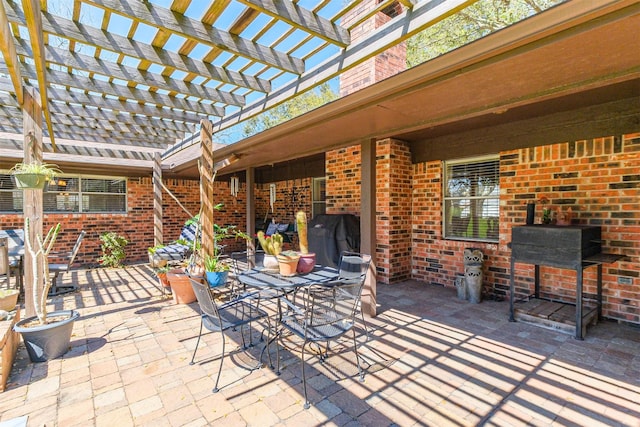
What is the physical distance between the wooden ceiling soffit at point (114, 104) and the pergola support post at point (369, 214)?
3.10 m

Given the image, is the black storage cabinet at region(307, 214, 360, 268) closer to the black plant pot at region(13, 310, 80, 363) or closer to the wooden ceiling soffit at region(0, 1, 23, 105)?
the black plant pot at region(13, 310, 80, 363)

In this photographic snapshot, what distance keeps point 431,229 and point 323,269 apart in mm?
2636

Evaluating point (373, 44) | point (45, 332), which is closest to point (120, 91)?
point (45, 332)

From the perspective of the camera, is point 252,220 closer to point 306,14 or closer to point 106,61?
point 106,61

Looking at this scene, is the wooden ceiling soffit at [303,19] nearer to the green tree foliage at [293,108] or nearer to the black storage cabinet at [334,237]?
the black storage cabinet at [334,237]

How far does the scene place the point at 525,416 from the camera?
2082mm

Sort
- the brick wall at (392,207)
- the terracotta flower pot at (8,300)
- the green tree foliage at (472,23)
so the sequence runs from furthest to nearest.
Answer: the green tree foliage at (472,23) < the brick wall at (392,207) < the terracotta flower pot at (8,300)

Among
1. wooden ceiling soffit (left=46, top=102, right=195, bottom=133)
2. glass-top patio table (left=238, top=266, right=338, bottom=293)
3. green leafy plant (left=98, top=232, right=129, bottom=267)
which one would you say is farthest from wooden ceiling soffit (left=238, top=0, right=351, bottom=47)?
green leafy plant (left=98, top=232, right=129, bottom=267)

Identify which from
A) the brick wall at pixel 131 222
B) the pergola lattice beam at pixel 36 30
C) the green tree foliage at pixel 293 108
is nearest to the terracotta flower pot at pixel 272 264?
the pergola lattice beam at pixel 36 30

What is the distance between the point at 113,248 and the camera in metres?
7.60

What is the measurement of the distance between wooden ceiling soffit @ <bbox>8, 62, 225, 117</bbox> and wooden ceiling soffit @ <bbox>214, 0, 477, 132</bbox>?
1.06 m

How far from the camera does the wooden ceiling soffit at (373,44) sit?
7.00 feet

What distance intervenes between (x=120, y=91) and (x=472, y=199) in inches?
204

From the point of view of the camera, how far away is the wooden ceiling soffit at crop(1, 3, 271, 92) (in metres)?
2.59
